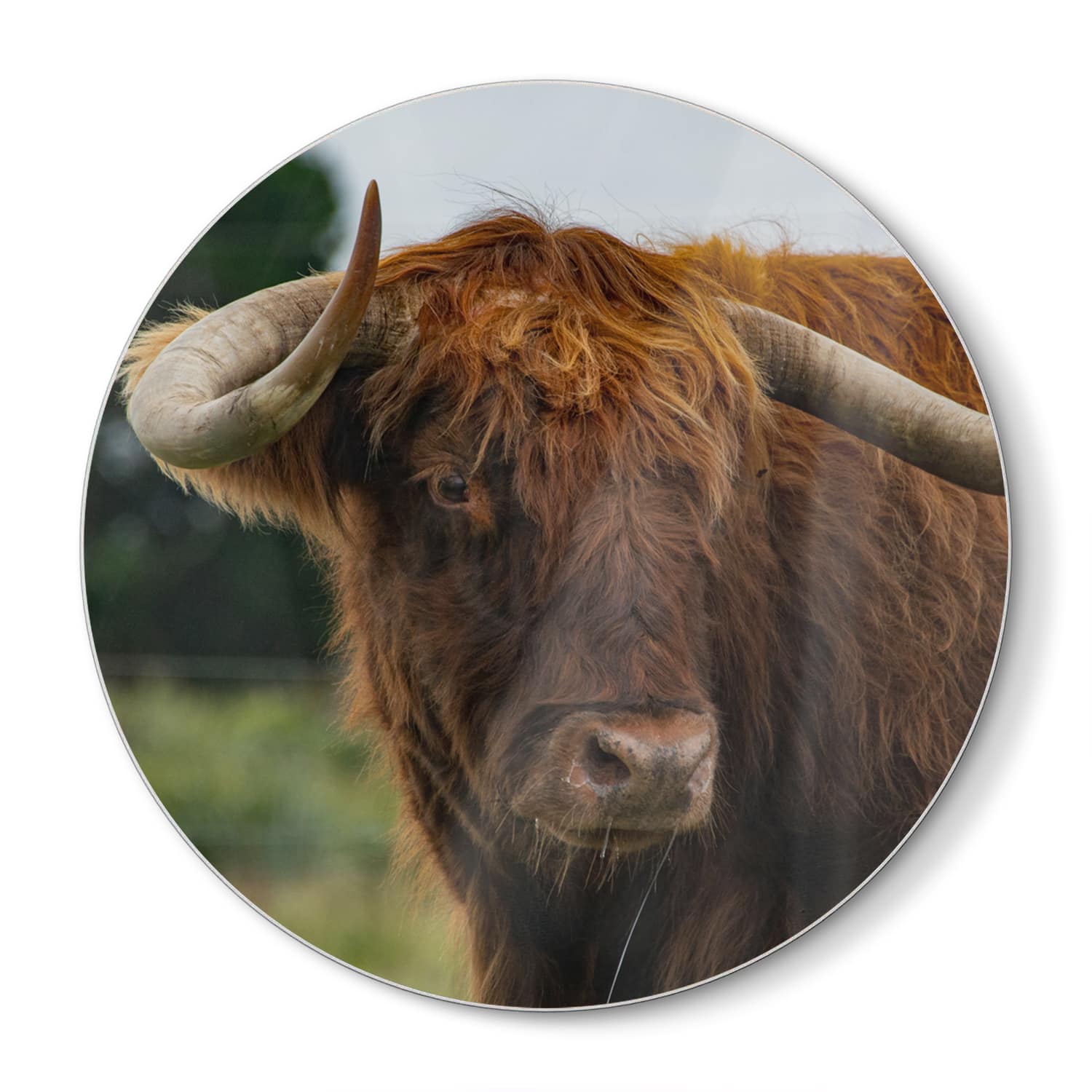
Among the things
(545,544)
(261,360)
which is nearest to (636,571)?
(545,544)

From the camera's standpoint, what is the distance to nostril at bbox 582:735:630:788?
4.83 ft

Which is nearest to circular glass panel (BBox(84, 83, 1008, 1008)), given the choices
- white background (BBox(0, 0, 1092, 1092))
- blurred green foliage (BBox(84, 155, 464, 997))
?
blurred green foliage (BBox(84, 155, 464, 997))

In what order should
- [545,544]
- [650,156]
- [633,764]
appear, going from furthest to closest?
1. [650,156]
2. [545,544]
3. [633,764]

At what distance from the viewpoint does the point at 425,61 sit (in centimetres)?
182

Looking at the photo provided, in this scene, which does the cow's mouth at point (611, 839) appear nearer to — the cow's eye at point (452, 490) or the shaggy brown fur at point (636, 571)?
the shaggy brown fur at point (636, 571)

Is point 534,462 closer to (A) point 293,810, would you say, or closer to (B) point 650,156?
(B) point 650,156

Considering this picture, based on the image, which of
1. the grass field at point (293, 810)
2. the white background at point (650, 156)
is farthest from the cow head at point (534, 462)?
the white background at point (650, 156)

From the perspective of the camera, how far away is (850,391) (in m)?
1.62

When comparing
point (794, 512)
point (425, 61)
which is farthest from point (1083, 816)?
point (425, 61)

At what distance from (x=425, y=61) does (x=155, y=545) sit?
874mm

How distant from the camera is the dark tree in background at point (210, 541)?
169cm

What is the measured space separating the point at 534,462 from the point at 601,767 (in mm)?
418

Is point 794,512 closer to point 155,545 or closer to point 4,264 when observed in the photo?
point 155,545

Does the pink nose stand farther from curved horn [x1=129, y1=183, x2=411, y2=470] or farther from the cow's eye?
curved horn [x1=129, y1=183, x2=411, y2=470]
